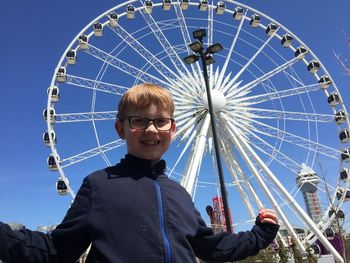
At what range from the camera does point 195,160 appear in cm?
1797

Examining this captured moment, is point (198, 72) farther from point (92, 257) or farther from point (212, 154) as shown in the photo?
point (92, 257)

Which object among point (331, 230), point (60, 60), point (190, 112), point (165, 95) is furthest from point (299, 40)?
point (165, 95)

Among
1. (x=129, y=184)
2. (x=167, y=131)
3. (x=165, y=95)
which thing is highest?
(x=165, y=95)

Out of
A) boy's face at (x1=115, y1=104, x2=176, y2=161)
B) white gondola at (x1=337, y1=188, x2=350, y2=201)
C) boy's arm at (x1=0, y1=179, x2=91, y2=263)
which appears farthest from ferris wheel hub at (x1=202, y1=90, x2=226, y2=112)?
boy's arm at (x1=0, y1=179, x2=91, y2=263)

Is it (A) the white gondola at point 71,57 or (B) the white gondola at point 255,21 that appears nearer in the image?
(A) the white gondola at point 71,57

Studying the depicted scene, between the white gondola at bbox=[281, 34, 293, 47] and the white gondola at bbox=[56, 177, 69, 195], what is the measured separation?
1615 centimetres

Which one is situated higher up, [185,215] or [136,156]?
[136,156]

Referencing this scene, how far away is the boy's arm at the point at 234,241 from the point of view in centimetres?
220

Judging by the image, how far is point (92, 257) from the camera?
6.10 feet

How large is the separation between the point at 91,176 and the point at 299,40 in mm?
25302

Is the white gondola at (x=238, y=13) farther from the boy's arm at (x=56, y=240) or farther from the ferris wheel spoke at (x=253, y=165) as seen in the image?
the boy's arm at (x=56, y=240)

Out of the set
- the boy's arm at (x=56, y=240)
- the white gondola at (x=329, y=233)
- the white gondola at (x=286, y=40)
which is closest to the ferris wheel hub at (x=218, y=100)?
the white gondola at (x=286, y=40)

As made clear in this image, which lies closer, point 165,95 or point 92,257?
point 92,257

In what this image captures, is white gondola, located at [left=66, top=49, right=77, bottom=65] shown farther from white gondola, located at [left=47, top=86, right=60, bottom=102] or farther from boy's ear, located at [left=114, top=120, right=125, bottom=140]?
boy's ear, located at [left=114, top=120, right=125, bottom=140]
